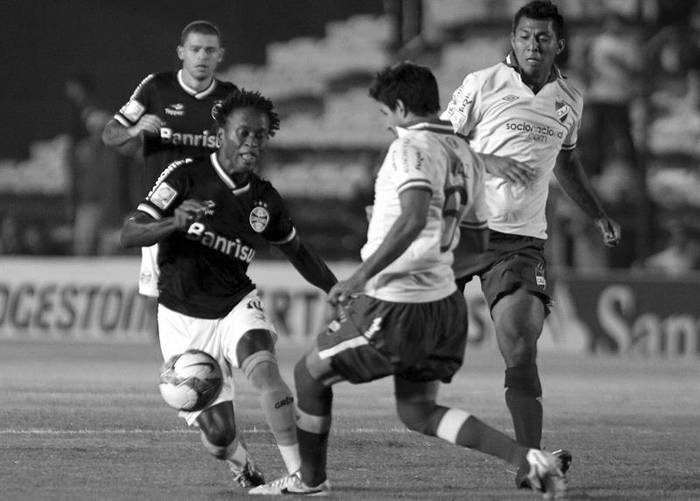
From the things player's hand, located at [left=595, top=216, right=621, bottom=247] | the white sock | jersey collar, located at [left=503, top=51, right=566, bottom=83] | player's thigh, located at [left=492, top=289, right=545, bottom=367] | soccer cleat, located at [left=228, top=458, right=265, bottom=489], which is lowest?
soccer cleat, located at [left=228, top=458, right=265, bottom=489]

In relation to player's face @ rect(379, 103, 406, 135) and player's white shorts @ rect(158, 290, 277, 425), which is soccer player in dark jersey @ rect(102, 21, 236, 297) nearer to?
player's white shorts @ rect(158, 290, 277, 425)

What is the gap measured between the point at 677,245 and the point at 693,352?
5.36 ft

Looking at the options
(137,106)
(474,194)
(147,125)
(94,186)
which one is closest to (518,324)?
(474,194)

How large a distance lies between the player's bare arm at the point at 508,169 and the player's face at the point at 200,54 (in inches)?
97.2

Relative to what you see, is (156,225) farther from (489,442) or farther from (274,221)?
(489,442)

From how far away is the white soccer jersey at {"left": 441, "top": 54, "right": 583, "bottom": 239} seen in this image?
874 cm

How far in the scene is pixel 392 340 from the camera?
23.0 ft

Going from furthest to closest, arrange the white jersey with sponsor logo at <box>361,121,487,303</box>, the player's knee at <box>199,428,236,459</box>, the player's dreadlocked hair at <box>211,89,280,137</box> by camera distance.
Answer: the player's dreadlocked hair at <box>211,89,280,137</box> → the player's knee at <box>199,428,236,459</box> → the white jersey with sponsor logo at <box>361,121,487,303</box>

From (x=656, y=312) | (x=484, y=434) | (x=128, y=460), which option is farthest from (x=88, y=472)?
(x=656, y=312)

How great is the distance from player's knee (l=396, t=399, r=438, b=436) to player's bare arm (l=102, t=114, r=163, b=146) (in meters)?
3.35

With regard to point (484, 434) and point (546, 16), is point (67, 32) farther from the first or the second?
point (484, 434)

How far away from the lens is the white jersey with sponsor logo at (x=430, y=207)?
273 inches

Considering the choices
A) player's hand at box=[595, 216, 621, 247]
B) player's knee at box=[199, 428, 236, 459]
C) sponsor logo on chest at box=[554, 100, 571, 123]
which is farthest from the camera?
player's hand at box=[595, 216, 621, 247]

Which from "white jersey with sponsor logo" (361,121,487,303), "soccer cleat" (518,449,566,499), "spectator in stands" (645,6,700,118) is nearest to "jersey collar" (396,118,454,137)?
"white jersey with sponsor logo" (361,121,487,303)
